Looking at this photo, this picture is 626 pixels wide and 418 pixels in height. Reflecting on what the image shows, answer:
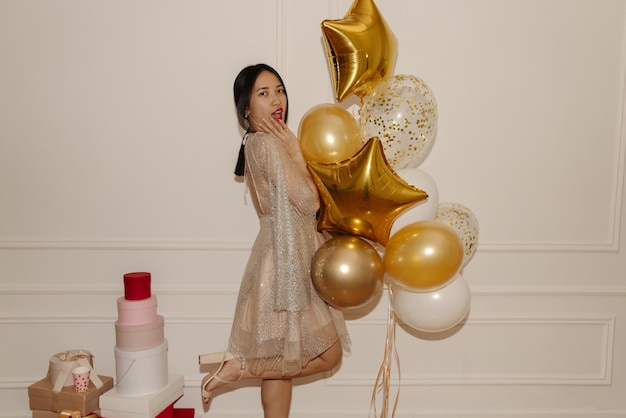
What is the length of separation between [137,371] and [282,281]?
743mm

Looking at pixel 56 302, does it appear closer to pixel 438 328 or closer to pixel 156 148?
pixel 156 148

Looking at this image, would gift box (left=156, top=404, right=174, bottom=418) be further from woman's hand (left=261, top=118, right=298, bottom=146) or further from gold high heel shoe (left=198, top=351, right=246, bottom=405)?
woman's hand (left=261, top=118, right=298, bottom=146)

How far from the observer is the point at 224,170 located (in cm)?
228

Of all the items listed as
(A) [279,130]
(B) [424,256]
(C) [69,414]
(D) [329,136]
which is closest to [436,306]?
(B) [424,256]

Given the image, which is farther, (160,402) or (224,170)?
(224,170)

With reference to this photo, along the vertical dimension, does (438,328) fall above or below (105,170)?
below

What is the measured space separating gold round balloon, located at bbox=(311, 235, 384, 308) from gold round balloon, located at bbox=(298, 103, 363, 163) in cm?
30

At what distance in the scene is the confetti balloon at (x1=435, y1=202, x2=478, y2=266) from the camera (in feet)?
6.21

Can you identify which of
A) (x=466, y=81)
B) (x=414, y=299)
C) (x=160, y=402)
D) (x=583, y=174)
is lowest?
(x=160, y=402)

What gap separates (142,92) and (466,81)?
146 centimetres

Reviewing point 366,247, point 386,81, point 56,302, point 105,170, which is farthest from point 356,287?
point 56,302

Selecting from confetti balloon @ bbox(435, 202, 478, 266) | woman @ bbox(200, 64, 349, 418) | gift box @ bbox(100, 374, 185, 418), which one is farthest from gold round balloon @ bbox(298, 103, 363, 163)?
gift box @ bbox(100, 374, 185, 418)

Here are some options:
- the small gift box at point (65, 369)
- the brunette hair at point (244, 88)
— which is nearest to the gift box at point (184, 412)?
the small gift box at point (65, 369)

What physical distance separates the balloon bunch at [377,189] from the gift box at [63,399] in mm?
1100
